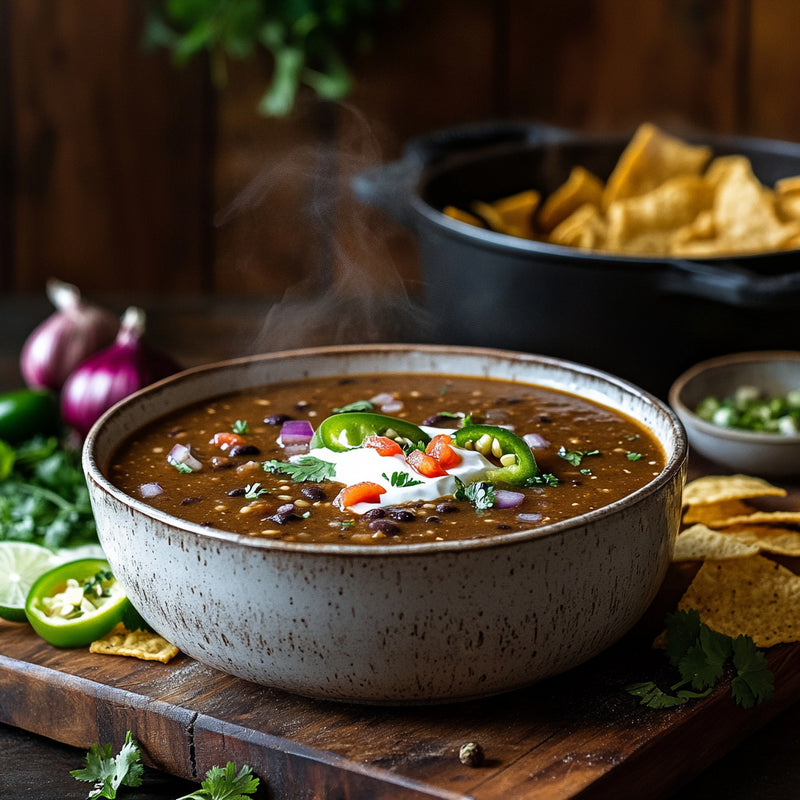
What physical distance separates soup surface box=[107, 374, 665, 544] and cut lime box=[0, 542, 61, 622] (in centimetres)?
33

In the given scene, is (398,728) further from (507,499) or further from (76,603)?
(76,603)

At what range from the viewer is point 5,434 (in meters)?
3.45

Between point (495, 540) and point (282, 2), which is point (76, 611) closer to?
point (495, 540)

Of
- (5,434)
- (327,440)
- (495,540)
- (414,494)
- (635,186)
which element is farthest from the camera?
(635,186)

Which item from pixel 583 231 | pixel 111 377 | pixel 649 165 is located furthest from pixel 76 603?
pixel 649 165

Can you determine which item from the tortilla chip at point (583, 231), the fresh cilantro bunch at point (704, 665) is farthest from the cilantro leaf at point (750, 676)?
the tortilla chip at point (583, 231)

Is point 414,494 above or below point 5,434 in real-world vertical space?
above

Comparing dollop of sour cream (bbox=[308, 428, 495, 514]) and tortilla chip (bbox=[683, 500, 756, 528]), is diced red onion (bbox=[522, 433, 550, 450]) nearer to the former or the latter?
dollop of sour cream (bbox=[308, 428, 495, 514])

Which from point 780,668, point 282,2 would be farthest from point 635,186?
point 780,668

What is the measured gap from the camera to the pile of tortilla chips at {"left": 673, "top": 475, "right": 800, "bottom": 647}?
7.59ft

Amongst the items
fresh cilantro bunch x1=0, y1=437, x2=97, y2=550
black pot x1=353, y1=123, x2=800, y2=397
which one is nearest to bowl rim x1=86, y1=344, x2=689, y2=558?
fresh cilantro bunch x1=0, y1=437, x2=97, y2=550

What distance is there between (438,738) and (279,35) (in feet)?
13.1

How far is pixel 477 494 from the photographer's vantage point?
2137mm

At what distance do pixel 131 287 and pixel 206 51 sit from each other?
1221 mm
